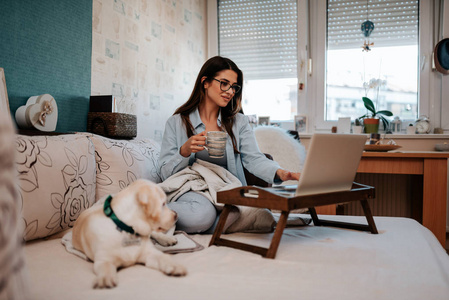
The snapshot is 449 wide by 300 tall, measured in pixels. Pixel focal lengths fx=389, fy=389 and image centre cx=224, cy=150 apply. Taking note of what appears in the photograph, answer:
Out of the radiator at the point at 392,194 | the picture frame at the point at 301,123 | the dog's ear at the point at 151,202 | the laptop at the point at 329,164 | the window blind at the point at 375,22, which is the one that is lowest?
the radiator at the point at 392,194

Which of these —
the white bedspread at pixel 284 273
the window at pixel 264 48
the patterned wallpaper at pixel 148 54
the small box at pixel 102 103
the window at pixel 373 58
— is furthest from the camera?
the window at pixel 264 48

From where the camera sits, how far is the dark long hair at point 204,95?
1924mm

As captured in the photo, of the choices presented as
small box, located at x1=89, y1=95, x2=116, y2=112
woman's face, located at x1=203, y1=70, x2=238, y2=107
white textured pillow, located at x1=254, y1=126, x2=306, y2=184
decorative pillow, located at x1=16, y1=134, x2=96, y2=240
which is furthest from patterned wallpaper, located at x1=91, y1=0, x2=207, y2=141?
white textured pillow, located at x1=254, y1=126, x2=306, y2=184

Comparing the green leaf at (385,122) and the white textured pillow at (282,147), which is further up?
the green leaf at (385,122)

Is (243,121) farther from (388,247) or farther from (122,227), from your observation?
(122,227)

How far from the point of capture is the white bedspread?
880mm

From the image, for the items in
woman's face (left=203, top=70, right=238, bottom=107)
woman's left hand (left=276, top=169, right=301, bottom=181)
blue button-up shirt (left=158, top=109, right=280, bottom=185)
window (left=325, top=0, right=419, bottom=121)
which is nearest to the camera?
woman's left hand (left=276, top=169, right=301, bottom=181)

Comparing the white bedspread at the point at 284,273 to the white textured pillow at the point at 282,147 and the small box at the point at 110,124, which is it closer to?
the small box at the point at 110,124

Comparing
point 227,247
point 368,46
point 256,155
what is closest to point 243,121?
point 256,155

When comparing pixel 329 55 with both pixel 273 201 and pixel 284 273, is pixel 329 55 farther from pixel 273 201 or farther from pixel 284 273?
pixel 284 273

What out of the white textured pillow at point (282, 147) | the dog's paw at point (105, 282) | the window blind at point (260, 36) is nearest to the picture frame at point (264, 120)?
the window blind at point (260, 36)

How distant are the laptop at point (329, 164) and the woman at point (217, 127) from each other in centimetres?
26

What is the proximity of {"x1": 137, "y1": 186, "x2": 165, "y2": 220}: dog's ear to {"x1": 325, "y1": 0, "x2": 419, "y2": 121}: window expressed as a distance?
2658 mm

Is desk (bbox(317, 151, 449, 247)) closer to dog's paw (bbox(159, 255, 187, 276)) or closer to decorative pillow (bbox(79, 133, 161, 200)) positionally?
decorative pillow (bbox(79, 133, 161, 200))
